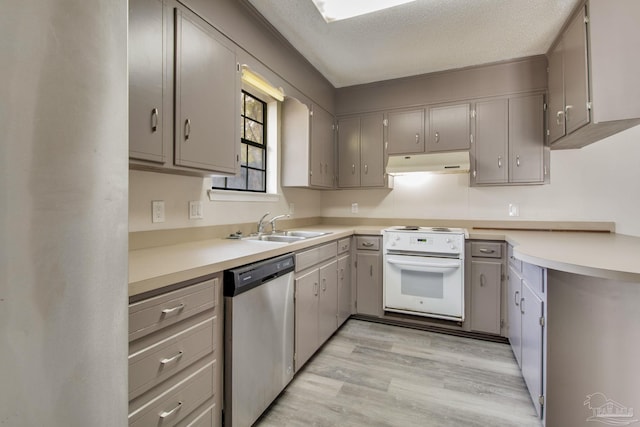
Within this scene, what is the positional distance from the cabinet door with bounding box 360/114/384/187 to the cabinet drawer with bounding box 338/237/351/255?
0.78 meters

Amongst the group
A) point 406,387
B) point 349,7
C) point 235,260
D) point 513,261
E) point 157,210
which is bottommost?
point 406,387

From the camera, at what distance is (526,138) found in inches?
111

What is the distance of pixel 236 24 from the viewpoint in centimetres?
192

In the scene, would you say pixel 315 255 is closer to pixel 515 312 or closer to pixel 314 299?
pixel 314 299

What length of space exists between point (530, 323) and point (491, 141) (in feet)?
6.06

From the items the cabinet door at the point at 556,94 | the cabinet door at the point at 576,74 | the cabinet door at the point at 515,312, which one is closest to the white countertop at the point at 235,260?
the cabinet door at the point at 515,312

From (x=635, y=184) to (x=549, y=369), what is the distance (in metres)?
1.95

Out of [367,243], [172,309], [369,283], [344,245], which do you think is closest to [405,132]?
[367,243]

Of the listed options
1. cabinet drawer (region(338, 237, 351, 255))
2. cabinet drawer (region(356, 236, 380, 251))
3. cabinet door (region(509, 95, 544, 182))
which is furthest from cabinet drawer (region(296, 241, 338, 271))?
cabinet door (region(509, 95, 544, 182))

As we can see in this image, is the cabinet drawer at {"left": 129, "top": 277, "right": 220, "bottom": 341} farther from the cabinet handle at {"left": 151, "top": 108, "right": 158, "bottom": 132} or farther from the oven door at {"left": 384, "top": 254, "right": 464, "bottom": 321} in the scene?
the oven door at {"left": 384, "top": 254, "right": 464, "bottom": 321}

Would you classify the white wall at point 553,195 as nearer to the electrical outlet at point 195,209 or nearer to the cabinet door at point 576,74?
the cabinet door at point 576,74

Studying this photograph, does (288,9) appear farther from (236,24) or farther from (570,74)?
(570,74)

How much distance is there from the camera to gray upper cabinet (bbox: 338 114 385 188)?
3348mm

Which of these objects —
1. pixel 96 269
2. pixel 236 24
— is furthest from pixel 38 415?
pixel 236 24
